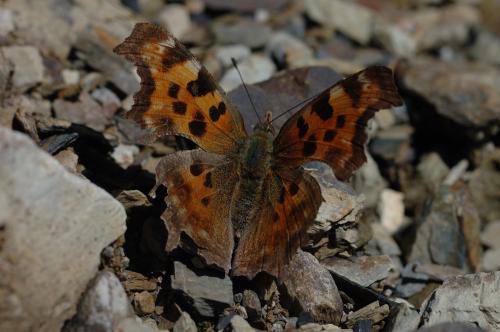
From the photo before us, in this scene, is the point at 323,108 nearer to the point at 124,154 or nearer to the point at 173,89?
the point at 173,89

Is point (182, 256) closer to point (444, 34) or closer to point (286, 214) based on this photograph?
point (286, 214)

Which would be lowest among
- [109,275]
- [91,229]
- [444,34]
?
[444,34]

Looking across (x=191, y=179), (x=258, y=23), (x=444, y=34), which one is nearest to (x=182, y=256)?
(x=191, y=179)

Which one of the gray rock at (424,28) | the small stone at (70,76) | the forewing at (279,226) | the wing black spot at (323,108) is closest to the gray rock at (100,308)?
the forewing at (279,226)

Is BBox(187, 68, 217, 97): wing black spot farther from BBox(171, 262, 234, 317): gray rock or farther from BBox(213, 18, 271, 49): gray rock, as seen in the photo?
BBox(213, 18, 271, 49): gray rock

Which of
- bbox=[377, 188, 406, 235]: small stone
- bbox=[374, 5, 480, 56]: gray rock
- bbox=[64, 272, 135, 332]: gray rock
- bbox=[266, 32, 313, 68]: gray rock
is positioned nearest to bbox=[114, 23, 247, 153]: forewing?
bbox=[64, 272, 135, 332]: gray rock

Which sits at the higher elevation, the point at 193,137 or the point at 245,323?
the point at 193,137

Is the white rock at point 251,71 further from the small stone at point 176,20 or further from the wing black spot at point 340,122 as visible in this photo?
the wing black spot at point 340,122

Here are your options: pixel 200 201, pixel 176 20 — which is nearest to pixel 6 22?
pixel 176 20
